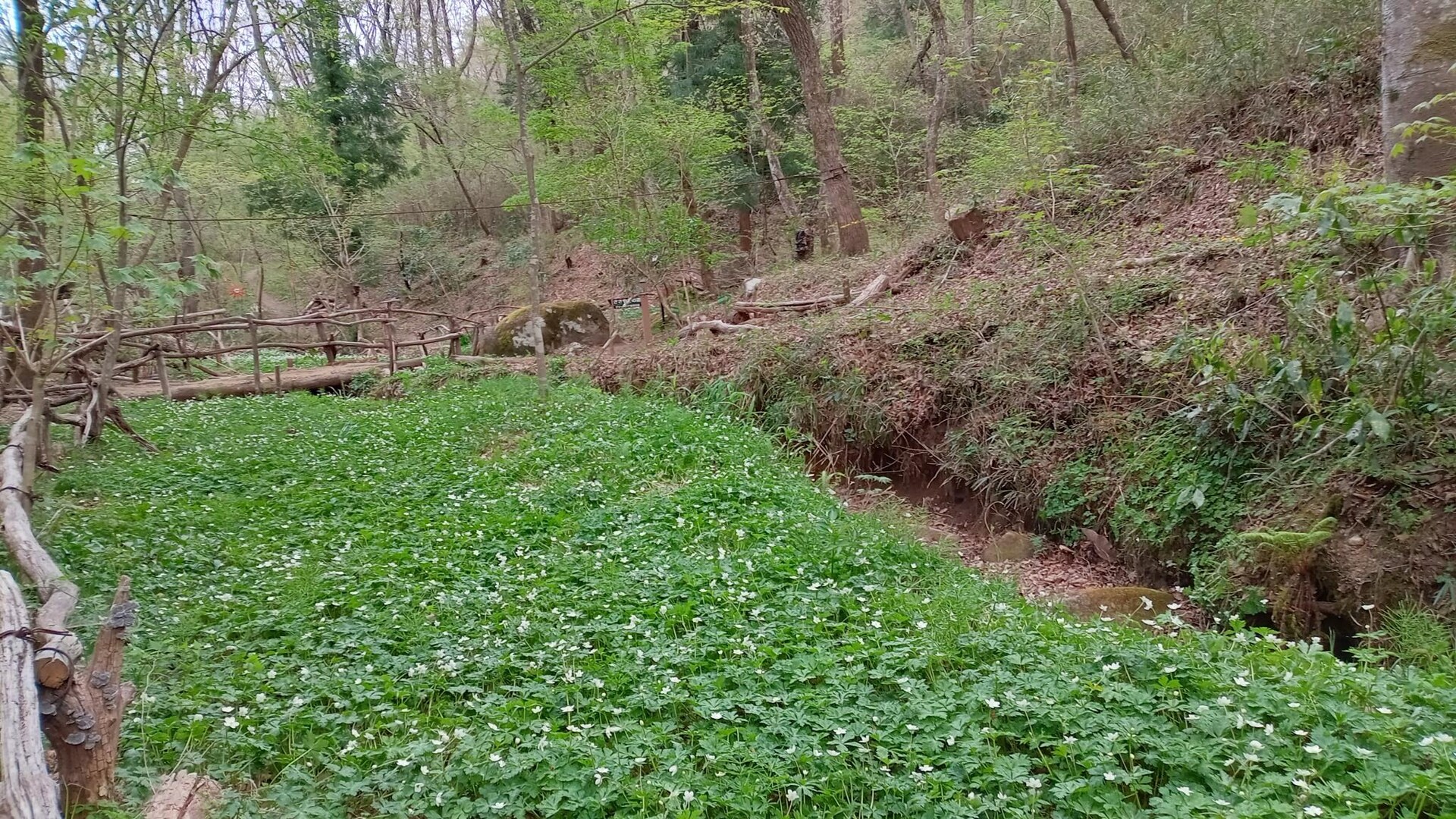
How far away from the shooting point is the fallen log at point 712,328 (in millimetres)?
12655

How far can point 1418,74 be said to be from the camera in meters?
5.74

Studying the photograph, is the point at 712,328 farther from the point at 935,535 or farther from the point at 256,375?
the point at 256,375

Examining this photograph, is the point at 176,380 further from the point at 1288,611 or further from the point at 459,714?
the point at 1288,611

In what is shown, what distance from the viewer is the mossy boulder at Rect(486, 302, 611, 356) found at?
17344 mm

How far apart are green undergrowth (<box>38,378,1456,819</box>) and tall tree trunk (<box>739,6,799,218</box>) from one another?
14.9m

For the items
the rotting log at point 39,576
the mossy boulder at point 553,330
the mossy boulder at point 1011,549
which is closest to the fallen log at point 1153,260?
the mossy boulder at point 1011,549

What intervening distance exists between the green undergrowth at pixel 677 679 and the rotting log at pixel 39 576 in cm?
47

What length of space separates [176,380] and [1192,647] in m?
18.7

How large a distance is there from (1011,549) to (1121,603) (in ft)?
5.42

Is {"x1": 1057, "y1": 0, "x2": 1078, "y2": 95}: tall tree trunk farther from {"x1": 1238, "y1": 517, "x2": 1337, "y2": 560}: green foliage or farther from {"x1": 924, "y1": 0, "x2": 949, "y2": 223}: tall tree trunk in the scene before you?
{"x1": 1238, "y1": 517, "x2": 1337, "y2": 560}: green foliage

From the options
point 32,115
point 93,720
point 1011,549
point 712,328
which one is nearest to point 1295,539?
point 1011,549

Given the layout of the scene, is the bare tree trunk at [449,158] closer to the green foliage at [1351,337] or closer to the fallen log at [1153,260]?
the fallen log at [1153,260]

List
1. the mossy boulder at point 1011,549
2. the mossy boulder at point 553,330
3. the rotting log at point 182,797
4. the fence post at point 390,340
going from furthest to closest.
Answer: the mossy boulder at point 553,330
the fence post at point 390,340
the mossy boulder at point 1011,549
the rotting log at point 182,797

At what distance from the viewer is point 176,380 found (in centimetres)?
1644
